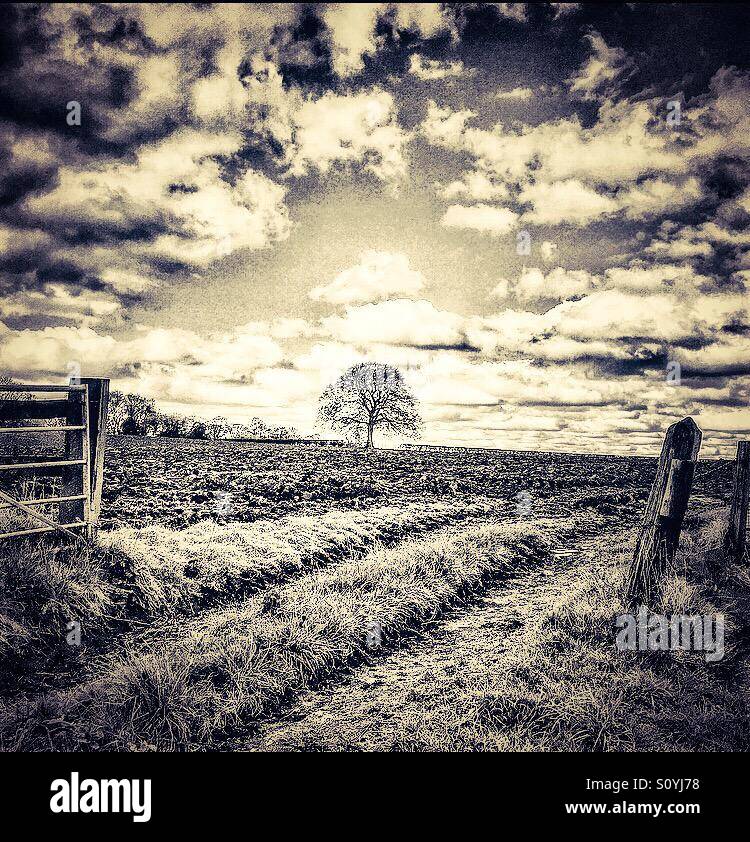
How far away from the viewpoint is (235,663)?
477 cm

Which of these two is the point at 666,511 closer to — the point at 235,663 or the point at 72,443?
the point at 235,663

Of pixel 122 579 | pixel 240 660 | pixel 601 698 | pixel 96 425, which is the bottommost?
pixel 240 660

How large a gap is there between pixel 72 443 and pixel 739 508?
11.1 metres

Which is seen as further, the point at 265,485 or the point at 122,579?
the point at 265,485

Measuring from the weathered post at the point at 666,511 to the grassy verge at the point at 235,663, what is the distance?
2680mm

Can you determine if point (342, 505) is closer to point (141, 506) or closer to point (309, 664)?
point (141, 506)

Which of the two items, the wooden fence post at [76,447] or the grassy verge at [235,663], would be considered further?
the wooden fence post at [76,447]

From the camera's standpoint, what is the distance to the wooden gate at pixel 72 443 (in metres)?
7.08

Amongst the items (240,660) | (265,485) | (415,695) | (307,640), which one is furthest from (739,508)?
(265,485)

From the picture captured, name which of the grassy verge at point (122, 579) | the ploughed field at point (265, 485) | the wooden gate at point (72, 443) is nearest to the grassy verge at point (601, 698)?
Result: the grassy verge at point (122, 579)

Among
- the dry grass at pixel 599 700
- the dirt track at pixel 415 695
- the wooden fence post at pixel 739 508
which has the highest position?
the wooden fence post at pixel 739 508

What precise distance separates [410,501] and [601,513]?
699cm

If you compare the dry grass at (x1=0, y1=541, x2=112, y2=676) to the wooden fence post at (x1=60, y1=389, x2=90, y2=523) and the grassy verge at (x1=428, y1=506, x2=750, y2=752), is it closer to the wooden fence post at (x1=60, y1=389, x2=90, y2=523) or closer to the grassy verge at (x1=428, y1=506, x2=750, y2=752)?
the wooden fence post at (x1=60, y1=389, x2=90, y2=523)

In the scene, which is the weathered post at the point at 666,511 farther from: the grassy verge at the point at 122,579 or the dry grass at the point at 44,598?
the dry grass at the point at 44,598
